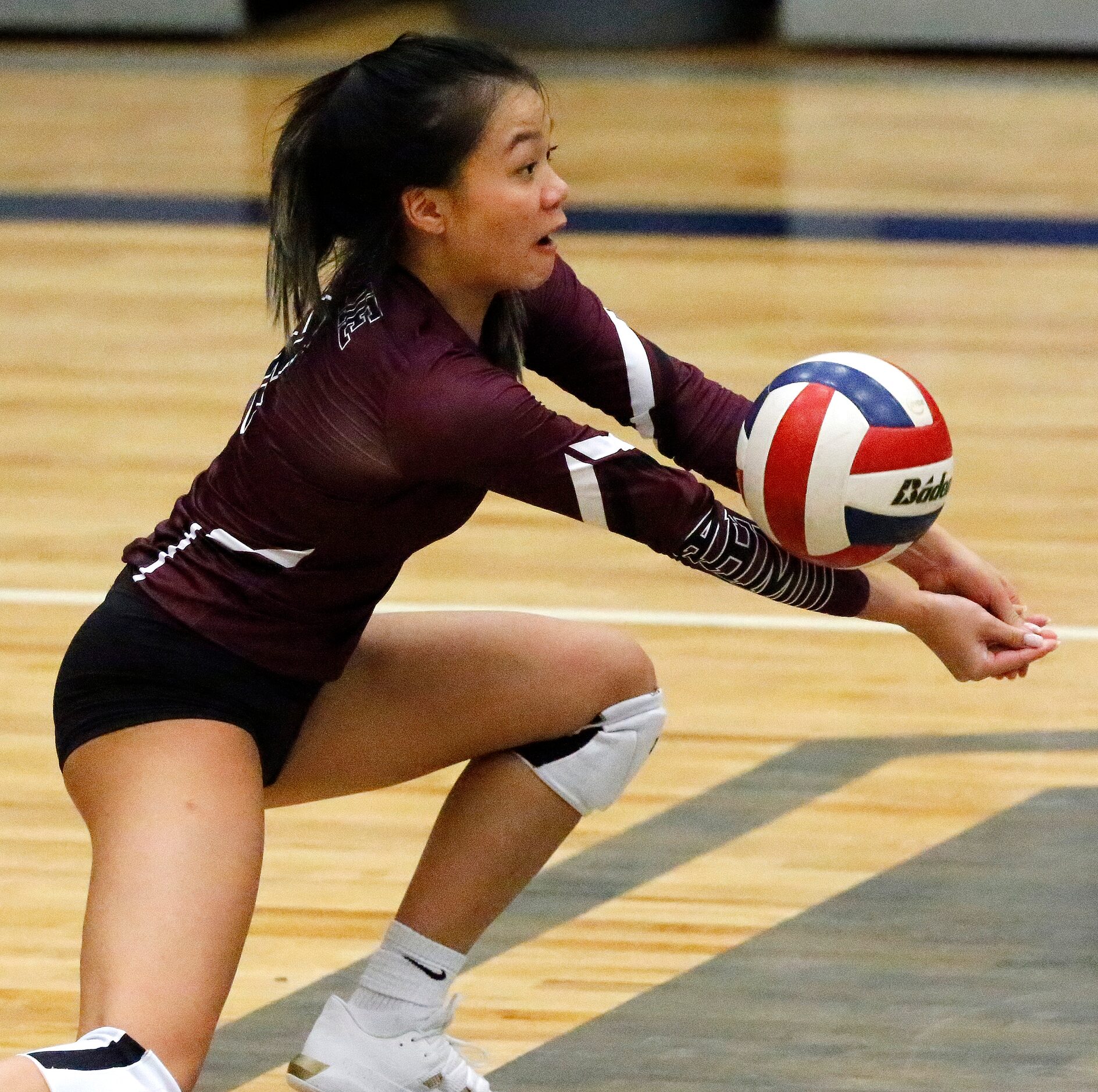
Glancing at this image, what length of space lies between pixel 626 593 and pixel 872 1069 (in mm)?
1558

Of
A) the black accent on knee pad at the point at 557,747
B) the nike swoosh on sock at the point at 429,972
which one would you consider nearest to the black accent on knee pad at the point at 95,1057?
the nike swoosh on sock at the point at 429,972

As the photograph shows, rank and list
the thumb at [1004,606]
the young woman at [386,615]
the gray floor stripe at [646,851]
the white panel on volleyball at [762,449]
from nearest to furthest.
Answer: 1. the young woman at [386,615]
2. the white panel on volleyball at [762,449]
3. the thumb at [1004,606]
4. the gray floor stripe at [646,851]

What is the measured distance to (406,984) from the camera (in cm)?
211

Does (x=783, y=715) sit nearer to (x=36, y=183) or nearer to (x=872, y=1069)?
(x=872, y=1069)

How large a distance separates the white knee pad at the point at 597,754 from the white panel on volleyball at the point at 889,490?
0.32 meters

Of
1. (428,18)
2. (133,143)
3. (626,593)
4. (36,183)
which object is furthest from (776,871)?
(428,18)

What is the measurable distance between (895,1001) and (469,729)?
0.62 meters

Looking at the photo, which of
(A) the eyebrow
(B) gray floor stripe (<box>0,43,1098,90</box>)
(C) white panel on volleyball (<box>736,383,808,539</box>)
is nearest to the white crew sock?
(C) white panel on volleyball (<box>736,383,808,539</box>)

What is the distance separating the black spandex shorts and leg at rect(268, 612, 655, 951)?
0.08m

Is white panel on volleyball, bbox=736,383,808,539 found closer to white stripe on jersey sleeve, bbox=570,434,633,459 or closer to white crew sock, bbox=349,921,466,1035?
white stripe on jersey sleeve, bbox=570,434,633,459

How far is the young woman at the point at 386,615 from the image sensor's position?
6.05 ft

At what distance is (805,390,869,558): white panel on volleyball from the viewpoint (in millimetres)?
2012

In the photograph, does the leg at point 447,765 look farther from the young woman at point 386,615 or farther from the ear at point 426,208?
the ear at point 426,208

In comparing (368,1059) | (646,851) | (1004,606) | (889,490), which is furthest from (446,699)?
(646,851)
